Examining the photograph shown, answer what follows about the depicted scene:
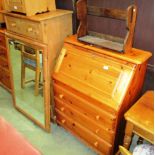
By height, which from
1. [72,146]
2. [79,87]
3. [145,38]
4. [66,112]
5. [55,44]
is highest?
[145,38]

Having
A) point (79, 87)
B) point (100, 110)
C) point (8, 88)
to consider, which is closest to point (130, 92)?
point (100, 110)

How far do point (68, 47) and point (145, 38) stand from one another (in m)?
0.64

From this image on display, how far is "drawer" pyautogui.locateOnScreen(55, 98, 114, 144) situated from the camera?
1.65m

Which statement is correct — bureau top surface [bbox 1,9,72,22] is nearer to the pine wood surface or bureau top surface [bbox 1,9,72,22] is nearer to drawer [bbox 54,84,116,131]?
the pine wood surface

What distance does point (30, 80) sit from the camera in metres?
2.17

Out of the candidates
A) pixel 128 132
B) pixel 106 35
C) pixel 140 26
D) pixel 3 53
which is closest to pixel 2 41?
pixel 3 53

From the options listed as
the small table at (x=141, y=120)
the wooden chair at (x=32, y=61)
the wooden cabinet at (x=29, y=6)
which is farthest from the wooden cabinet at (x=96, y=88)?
the wooden cabinet at (x=29, y=6)

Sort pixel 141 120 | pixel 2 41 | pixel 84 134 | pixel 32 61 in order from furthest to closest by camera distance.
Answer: pixel 2 41 < pixel 32 61 < pixel 84 134 < pixel 141 120

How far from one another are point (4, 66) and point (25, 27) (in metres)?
0.90

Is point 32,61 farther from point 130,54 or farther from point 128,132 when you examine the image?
point 128,132

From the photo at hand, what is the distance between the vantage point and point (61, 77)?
1804 mm

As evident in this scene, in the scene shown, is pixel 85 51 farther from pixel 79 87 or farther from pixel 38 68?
pixel 38 68

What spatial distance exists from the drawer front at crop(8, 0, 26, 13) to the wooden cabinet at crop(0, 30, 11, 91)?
496 mm

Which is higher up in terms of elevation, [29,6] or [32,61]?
[29,6]
